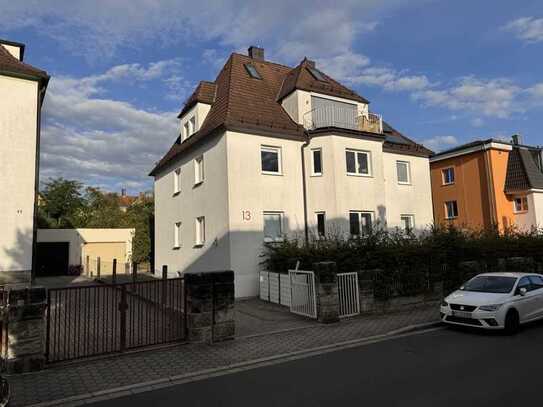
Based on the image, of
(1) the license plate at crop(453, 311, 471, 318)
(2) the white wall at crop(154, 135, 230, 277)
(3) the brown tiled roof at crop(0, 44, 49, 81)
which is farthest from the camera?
(2) the white wall at crop(154, 135, 230, 277)

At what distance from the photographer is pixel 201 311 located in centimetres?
891

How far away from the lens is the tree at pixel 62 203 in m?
45.0

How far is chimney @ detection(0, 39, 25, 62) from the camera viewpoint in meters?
17.7

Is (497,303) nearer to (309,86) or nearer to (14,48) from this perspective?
(309,86)

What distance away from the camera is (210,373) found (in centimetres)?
704

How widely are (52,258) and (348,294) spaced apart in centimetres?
2646

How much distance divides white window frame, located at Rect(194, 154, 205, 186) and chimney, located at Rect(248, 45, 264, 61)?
8072 mm

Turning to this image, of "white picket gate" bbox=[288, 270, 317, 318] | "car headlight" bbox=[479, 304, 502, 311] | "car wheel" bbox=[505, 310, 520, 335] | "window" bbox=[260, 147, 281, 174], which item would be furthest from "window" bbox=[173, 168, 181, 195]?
"car wheel" bbox=[505, 310, 520, 335]

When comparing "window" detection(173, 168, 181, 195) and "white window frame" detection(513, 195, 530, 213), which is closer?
"window" detection(173, 168, 181, 195)

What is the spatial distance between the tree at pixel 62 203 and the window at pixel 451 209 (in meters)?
36.8

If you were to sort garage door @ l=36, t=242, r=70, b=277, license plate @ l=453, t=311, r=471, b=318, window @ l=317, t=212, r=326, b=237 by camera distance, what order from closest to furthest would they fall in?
license plate @ l=453, t=311, r=471, b=318 → window @ l=317, t=212, r=326, b=237 → garage door @ l=36, t=242, r=70, b=277

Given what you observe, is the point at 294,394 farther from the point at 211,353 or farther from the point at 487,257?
the point at 487,257

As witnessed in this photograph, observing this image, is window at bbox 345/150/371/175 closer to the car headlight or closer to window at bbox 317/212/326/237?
window at bbox 317/212/326/237

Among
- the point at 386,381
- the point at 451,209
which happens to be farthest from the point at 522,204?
the point at 386,381
